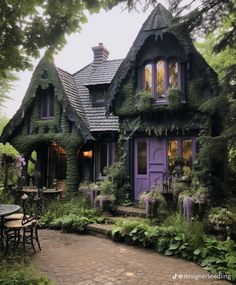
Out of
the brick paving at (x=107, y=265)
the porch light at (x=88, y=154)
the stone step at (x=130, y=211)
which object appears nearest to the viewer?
the brick paving at (x=107, y=265)

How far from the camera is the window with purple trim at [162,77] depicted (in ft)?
40.4

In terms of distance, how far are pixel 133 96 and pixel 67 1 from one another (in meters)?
8.28

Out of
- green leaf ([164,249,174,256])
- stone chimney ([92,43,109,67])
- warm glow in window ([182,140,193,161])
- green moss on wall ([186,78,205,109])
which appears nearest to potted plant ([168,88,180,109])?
green moss on wall ([186,78,205,109])

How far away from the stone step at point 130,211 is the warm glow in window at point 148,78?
4847 millimetres

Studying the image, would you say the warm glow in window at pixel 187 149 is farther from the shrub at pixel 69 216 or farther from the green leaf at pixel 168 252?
the green leaf at pixel 168 252

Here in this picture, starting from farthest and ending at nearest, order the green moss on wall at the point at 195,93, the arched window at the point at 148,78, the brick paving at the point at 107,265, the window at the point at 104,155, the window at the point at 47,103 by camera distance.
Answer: the window at the point at 47,103 → the window at the point at 104,155 → the arched window at the point at 148,78 → the green moss on wall at the point at 195,93 → the brick paving at the point at 107,265

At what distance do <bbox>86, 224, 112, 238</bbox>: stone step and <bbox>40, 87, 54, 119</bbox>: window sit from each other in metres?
7.00

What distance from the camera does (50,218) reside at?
444 inches

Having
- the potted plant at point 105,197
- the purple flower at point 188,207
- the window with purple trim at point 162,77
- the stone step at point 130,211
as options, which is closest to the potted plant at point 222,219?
the purple flower at point 188,207

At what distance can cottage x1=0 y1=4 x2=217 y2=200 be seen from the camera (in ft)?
39.4

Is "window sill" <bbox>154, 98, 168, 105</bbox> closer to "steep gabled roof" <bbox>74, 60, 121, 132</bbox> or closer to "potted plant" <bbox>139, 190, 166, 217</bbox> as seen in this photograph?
"steep gabled roof" <bbox>74, 60, 121, 132</bbox>

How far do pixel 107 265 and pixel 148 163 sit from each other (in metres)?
6.50

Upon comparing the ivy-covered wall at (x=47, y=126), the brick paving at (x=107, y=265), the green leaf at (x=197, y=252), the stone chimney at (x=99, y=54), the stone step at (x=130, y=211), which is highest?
the stone chimney at (x=99, y=54)

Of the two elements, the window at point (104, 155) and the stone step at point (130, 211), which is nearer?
the stone step at point (130, 211)
